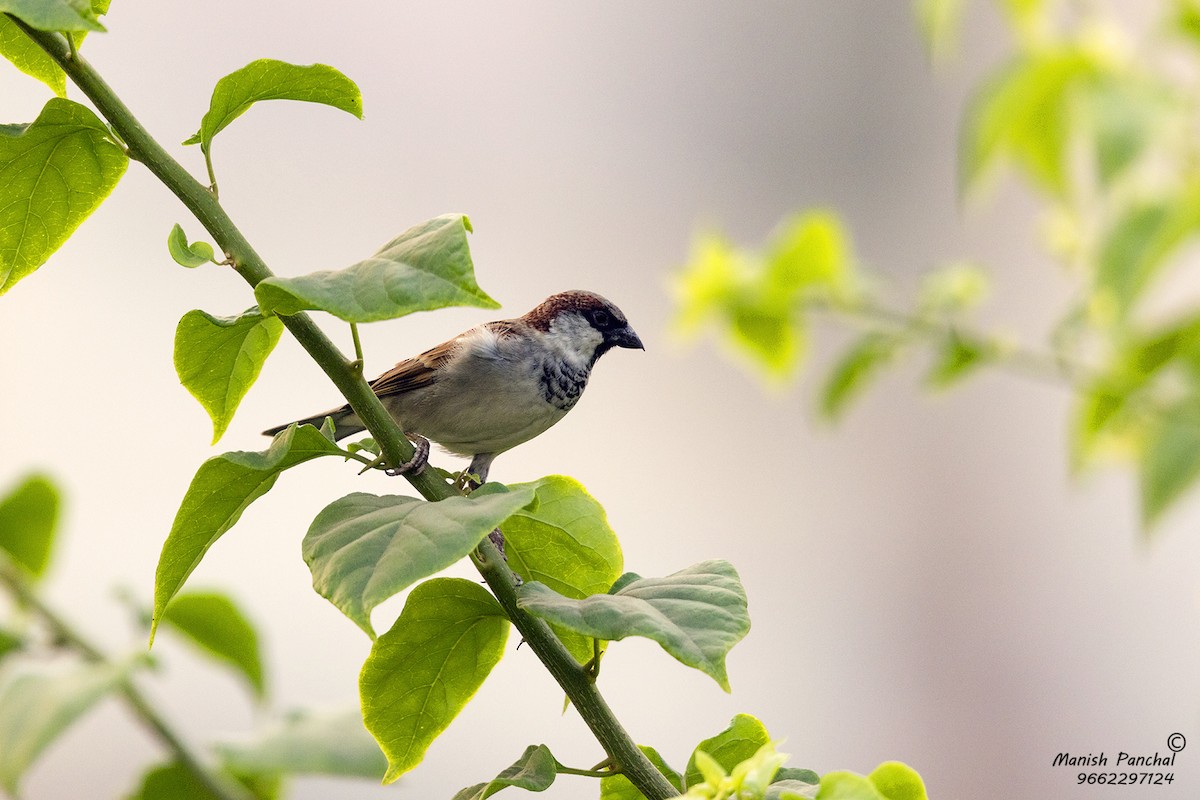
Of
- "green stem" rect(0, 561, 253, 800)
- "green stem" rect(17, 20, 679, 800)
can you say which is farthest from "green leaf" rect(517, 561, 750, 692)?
"green stem" rect(0, 561, 253, 800)

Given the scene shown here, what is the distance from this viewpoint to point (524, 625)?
61cm

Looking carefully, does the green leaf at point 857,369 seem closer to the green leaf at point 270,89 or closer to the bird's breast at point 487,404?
the green leaf at point 270,89

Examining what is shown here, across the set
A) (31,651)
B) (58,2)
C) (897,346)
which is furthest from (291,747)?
(897,346)

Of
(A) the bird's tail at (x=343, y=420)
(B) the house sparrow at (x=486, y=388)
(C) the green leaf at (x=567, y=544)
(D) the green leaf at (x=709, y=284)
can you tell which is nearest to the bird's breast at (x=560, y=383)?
(B) the house sparrow at (x=486, y=388)

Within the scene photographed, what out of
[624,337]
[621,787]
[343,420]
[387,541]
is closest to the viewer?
[387,541]

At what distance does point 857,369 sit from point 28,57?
0.58m

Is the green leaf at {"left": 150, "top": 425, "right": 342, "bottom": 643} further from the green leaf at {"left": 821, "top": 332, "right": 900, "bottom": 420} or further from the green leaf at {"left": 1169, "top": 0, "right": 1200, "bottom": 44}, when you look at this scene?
the green leaf at {"left": 1169, "top": 0, "right": 1200, "bottom": 44}

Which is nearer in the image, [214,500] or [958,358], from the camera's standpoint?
[958,358]

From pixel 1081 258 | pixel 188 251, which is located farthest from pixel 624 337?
pixel 1081 258

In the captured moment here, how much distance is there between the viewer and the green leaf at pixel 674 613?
53 centimetres

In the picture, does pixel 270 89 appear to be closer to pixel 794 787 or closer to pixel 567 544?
pixel 567 544

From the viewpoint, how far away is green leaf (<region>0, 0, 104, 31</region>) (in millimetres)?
498

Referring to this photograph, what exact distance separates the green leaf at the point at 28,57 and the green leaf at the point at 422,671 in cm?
37

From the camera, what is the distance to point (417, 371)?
1697mm
